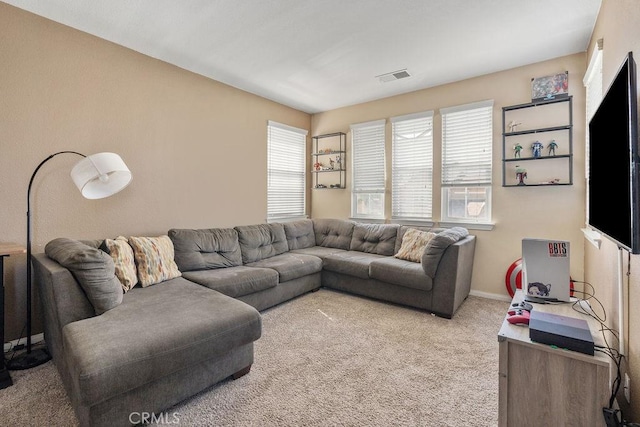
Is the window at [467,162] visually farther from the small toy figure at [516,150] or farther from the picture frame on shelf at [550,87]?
the picture frame on shelf at [550,87]

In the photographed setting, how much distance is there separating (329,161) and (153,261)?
3323 millimetres

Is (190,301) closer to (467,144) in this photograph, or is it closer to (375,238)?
(375,238)

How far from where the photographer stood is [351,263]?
12.1 ft

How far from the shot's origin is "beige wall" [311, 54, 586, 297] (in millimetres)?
3178

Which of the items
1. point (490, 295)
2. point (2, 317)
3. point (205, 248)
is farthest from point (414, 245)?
point (2, 317)

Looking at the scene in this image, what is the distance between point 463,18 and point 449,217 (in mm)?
2313

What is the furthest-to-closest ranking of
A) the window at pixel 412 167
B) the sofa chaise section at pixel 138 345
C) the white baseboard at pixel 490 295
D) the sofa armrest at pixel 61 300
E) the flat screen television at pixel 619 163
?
the window at pixel 412 167 → the white baseboard at pixel 490 295 → the sofa armrest at pixel 61 300 → the sofa chaise section at pixel 138 345 → the flat screen television at pixel 619 163

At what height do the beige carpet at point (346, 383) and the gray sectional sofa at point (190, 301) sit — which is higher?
the gray sectional sofa at point (190, 301)

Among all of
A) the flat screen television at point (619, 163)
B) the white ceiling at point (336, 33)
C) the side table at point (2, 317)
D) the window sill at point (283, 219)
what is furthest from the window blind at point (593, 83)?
the side table at point (2, 317)

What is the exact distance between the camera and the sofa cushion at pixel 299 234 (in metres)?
4.41

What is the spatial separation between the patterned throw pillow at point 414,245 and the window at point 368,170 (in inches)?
36.6

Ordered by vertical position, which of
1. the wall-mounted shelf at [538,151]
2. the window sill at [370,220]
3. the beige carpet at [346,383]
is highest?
the wall-mounted shelf at [538,151]

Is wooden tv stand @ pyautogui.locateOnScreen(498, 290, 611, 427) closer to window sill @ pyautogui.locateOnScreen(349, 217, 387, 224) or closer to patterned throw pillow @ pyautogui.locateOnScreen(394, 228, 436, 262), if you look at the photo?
patterned throw pillow @ pyautogui.locateOnScreen(394, 228, 436, 262)

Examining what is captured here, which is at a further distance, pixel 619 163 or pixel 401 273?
pixel 401 273
